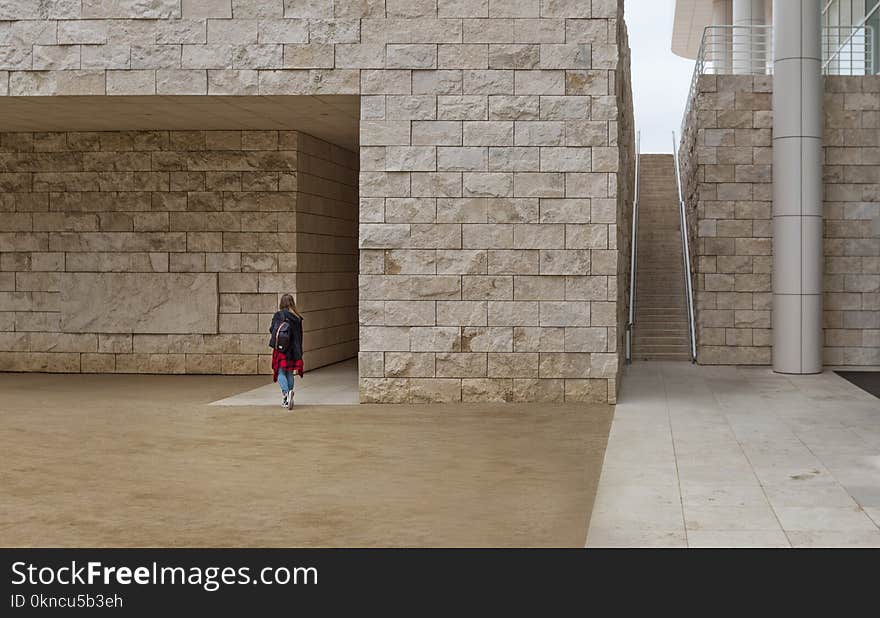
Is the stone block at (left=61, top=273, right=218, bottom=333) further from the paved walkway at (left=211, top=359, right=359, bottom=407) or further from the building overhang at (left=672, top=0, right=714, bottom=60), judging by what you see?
the building overhang at (left=672, top=0, right=714, bottom=60)

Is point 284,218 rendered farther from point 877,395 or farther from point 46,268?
point 877,395

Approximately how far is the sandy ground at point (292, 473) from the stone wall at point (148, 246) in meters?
2.57

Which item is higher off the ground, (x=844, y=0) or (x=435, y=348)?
(x=844, y=0)

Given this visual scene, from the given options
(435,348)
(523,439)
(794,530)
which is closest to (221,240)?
(435,348)

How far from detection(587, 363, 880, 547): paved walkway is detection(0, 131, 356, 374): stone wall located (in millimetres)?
5588

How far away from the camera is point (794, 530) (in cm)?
604

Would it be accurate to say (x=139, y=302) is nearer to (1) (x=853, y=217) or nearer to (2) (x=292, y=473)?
(2) (x=292, y=473)

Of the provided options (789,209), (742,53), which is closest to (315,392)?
(789,209)

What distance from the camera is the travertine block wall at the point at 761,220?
15.9m

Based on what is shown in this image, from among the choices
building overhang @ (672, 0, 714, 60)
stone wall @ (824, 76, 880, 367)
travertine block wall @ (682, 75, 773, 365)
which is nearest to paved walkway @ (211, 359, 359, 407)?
travertine block wall @ (682, 75, 773, 365)

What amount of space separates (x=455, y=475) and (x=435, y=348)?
398 cm

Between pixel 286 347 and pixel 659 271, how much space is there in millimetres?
10935

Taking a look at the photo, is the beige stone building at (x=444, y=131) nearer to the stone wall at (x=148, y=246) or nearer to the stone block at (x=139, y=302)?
the stone wall at (x=148, y=246)

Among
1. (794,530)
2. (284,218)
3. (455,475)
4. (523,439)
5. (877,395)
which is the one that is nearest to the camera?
(794,530)
